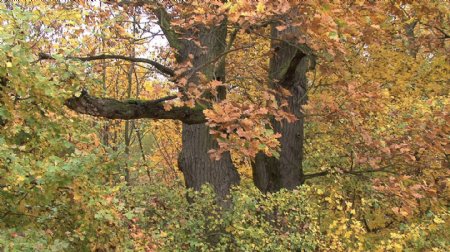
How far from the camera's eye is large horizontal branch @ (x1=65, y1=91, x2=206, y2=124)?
534cm

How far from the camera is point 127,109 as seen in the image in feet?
18.8

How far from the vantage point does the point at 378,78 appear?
10195 mm

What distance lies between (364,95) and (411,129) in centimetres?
115

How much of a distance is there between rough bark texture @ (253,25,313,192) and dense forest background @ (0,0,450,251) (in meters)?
0.03

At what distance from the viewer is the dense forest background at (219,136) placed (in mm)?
3516

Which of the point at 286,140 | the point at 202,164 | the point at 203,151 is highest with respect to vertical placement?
the point at 286,140

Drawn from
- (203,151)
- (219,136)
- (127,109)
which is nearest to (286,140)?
(203,151)

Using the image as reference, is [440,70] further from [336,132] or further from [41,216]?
[41,216]

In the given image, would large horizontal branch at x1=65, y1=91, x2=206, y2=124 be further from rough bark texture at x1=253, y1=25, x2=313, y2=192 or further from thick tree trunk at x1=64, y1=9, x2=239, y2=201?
rough bark texture at x1=253, y1=25, x2=313, y2=192

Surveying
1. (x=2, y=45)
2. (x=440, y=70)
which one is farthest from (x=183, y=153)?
(x=440, y=70)

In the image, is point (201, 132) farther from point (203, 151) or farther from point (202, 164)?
point (202, 164)

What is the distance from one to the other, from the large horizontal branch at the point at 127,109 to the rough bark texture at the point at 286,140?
174cm

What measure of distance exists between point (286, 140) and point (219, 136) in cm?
270

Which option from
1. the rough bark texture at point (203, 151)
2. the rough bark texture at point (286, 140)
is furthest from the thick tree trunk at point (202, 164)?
the rough bark texture at point (286, 140)
